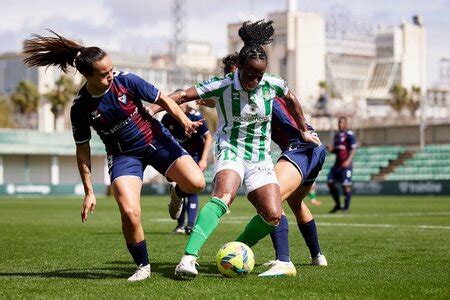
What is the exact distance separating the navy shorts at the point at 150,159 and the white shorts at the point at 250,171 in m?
0.47

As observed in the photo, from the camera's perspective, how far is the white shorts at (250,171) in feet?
30.2

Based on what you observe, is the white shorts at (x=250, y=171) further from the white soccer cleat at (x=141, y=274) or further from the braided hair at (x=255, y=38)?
the white soccer cleat at (x=141, y=274)

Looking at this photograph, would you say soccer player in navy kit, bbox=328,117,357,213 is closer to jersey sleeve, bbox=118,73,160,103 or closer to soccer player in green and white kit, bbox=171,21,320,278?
soccer player in green and white kit, bbox=171,21,320,278

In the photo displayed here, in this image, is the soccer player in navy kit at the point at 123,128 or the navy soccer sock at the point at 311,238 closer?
the soccer player in navy kit at the point at 123,128

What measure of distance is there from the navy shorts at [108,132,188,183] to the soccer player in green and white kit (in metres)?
0.43

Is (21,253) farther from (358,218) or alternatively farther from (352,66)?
(352,66)

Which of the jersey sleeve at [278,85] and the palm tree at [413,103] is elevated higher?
the palm tree at [413,103]

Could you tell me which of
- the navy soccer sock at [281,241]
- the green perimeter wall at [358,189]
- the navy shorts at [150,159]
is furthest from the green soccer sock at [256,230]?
the green perimeter wall at [358,189]

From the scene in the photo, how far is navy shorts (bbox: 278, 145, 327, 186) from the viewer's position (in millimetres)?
9961

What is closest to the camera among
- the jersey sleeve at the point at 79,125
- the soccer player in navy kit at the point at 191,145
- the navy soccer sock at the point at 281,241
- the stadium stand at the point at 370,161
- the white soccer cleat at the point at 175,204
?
the jersey sleeve at the point at 79,125

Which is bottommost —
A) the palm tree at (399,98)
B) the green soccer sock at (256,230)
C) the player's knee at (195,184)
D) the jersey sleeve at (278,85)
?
the green soccer sock at (256,230)

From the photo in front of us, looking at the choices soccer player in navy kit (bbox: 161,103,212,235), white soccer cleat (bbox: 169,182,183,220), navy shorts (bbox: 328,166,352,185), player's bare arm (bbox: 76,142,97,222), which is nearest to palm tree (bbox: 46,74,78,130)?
navy shorts (bbox: 328,166,352,185)

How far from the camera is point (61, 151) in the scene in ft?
220

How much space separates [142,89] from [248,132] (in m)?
1.13
